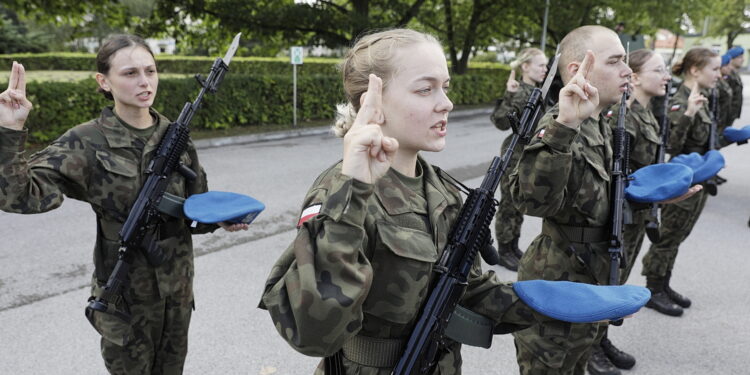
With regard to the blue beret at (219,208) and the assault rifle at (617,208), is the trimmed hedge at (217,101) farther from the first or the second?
the assault rifle at (617,208)

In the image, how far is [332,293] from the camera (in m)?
1.19

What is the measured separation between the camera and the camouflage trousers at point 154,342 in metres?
2.38

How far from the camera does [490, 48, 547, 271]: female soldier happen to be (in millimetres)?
5395

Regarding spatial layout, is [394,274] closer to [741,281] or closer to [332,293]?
[332,293]

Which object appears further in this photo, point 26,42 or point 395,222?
point 26,42

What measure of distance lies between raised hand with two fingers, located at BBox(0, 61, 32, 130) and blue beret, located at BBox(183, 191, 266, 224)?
0.70 metres

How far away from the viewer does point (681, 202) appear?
436 cm

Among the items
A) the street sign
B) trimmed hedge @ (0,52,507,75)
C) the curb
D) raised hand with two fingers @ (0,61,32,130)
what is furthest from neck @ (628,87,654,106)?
trimmed hedge @ (0,52,507,75)

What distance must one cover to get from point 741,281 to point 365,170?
17.0ft

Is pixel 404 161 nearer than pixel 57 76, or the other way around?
pixel 404 161

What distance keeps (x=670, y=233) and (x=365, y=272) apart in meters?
3.99

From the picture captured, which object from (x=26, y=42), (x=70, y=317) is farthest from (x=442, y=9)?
(x=26, y=42)

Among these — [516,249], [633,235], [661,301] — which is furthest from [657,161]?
[516,249]

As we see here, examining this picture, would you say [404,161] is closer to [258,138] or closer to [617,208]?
[617,208]
